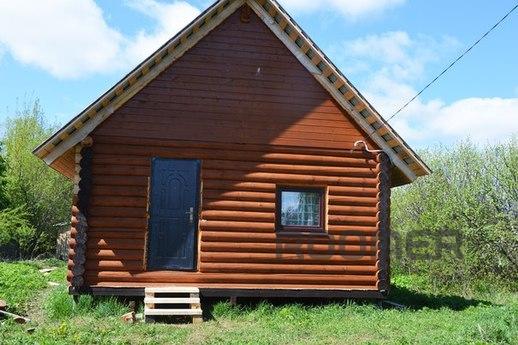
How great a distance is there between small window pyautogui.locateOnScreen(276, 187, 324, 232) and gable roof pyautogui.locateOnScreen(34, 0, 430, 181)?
194 centimetres

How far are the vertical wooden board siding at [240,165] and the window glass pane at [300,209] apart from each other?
1.04 feet

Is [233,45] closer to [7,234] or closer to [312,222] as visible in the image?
[312,222]

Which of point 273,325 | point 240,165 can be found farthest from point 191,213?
point 273,325

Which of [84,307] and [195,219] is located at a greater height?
[195,219]

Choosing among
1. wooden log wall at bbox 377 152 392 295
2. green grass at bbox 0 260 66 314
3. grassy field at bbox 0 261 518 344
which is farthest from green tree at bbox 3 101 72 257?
wooden log wall at bbox 377 152 392 295

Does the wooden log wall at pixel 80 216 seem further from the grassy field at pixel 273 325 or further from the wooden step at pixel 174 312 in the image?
the wooden step at pixel 174 312

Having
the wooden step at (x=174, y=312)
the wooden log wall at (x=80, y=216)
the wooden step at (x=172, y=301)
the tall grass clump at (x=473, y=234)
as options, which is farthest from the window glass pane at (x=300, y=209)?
the tall grass clump at (x=473, y=234)

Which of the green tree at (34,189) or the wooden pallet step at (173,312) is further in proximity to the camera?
the green tree at (34,189)

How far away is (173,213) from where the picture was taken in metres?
11.8

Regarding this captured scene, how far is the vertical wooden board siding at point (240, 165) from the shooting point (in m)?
11.6

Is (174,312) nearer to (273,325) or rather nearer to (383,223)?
(273,325)

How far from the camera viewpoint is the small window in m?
12.3

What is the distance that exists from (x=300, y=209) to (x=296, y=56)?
11.2 feet

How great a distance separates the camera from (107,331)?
914 cm
